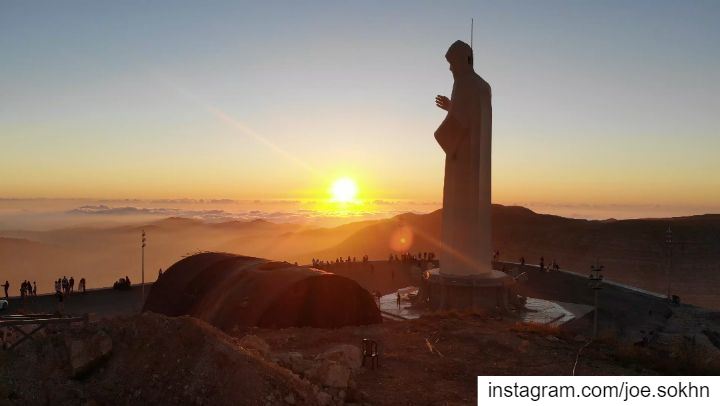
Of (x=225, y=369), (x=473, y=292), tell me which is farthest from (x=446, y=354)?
(x=473, y=292)

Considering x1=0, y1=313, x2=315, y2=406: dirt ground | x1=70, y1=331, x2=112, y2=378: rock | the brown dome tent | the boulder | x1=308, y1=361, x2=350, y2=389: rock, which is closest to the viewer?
x1=0, y1=313, x2=315, y2=406: dirt ground

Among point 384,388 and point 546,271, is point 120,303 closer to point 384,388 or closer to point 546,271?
point 384,388

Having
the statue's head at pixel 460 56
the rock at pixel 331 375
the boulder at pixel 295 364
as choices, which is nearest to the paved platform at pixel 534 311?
the statue's head at pixel 460 56

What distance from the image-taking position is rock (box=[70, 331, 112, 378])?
7426mm

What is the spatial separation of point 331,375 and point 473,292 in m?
13.5

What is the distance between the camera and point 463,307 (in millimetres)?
20938

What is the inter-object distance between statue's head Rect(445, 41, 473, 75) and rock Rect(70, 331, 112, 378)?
17.6 metres

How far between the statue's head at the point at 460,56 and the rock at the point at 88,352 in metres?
17.6

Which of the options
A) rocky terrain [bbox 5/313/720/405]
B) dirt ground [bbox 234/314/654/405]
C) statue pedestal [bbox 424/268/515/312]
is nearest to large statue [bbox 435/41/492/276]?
statue pedestal [bbox 424/268/515/312]

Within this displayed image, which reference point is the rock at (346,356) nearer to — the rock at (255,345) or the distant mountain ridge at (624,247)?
the rock at (255,345)

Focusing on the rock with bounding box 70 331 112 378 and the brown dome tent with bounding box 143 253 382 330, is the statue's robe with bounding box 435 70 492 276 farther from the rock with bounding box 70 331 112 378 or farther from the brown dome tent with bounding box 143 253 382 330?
the rock with bounding box 70 331 112 378

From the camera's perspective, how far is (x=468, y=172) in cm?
2131

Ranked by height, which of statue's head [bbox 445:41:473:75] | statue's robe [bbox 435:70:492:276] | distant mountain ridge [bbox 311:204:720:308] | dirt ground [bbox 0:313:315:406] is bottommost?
distant mountain ridge [bbox 311:204:720:308]

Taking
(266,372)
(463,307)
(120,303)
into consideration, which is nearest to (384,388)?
(266,372)
